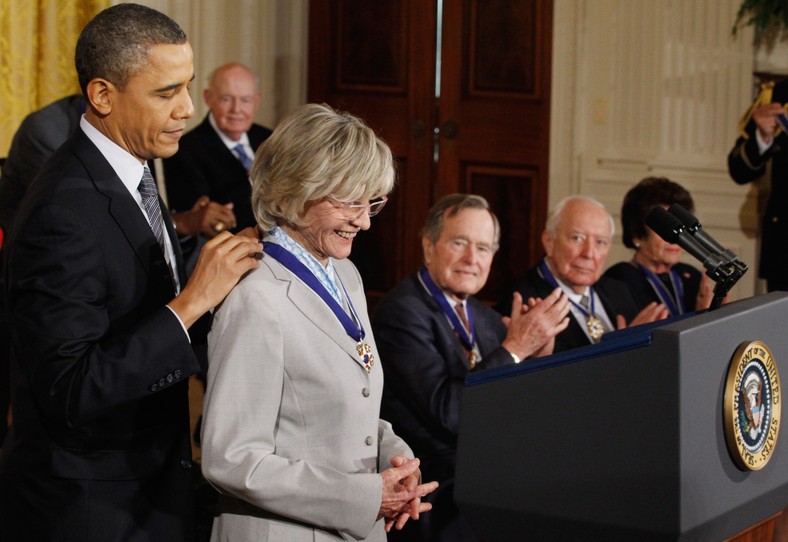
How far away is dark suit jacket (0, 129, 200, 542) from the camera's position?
6.00 feet

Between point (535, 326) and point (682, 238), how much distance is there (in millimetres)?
985

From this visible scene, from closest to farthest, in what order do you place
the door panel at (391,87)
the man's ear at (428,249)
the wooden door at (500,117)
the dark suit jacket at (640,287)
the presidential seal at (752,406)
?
the presidential seal at (752,406) → the man's ear at (428,249) → the dark suit jacket at (640,287) → the wooden door at (500,117) → the door panel at (391,87)

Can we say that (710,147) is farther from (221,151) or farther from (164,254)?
(164,254)

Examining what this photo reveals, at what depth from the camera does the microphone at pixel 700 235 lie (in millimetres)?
2090

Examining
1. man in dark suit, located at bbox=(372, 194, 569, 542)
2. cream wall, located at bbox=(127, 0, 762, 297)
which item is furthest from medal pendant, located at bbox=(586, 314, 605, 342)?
cream wall, located at bbox=(127, 0, 762, 297)

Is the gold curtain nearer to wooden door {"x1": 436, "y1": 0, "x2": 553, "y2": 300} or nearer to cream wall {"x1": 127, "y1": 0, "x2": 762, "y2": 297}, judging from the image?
cream wall {"x1": 127, "y1": 0, "x2": 762, "y2": 297}

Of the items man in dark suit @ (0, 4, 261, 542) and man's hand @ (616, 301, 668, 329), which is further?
man's hand @ (616, 301, 668, 329)

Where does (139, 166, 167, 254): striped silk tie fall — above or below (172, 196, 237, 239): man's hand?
above

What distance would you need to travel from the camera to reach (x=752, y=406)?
71.6 inches

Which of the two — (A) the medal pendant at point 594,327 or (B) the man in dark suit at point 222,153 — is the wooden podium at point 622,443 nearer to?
Result: (A) the medal pendant at point 594,327

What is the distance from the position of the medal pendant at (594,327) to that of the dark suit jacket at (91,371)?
1.88m

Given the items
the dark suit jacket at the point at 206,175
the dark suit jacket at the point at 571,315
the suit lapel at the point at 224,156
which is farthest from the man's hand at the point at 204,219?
the dark suit jacket at the point at 571,315

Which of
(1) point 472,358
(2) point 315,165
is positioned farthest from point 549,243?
(2) point 315,165

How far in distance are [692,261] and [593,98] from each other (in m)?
1.08
